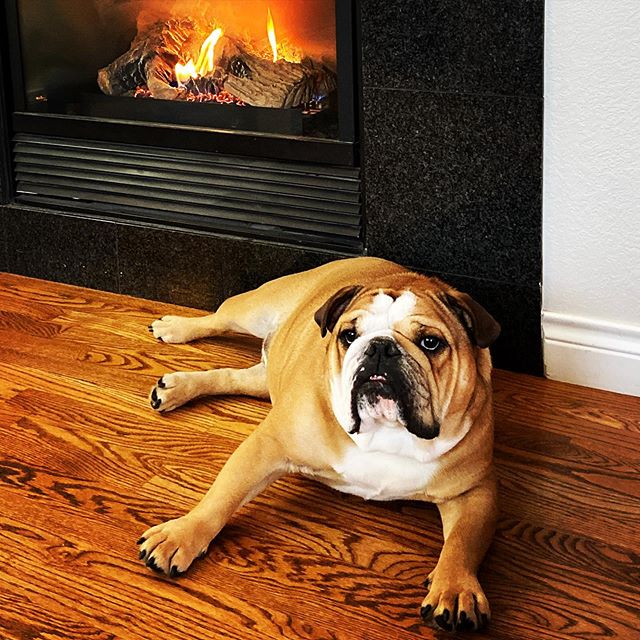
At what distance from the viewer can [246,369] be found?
7.73 feet

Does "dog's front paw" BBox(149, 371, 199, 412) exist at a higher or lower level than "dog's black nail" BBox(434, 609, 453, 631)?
higher

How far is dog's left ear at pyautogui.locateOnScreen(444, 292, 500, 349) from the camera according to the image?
68.0 inches

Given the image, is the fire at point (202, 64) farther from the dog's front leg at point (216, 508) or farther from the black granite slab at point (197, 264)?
the dog's front leg at point (216, 508)

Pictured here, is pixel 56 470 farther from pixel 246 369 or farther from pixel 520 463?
pixel 520 463

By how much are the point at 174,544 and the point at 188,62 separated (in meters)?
1.43

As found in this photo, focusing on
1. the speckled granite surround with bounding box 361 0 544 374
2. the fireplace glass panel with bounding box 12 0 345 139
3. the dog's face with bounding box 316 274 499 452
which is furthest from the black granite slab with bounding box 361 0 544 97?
the dog's face with bounding box 316 274 499 452

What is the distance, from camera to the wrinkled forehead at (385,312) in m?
1.71

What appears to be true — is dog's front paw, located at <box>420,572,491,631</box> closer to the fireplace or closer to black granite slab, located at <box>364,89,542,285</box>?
black granite slab, located at <box>364,89,542,285</box>

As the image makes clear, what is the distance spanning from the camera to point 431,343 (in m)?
1.70

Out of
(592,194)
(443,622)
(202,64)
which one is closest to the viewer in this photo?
(443,622)

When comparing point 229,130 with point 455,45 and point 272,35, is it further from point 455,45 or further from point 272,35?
point 455,45

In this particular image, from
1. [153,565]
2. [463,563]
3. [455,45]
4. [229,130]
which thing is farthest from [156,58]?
[463,563]

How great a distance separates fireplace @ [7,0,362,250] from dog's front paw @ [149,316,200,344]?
0.27 meters

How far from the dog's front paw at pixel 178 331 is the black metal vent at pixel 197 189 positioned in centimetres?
27
